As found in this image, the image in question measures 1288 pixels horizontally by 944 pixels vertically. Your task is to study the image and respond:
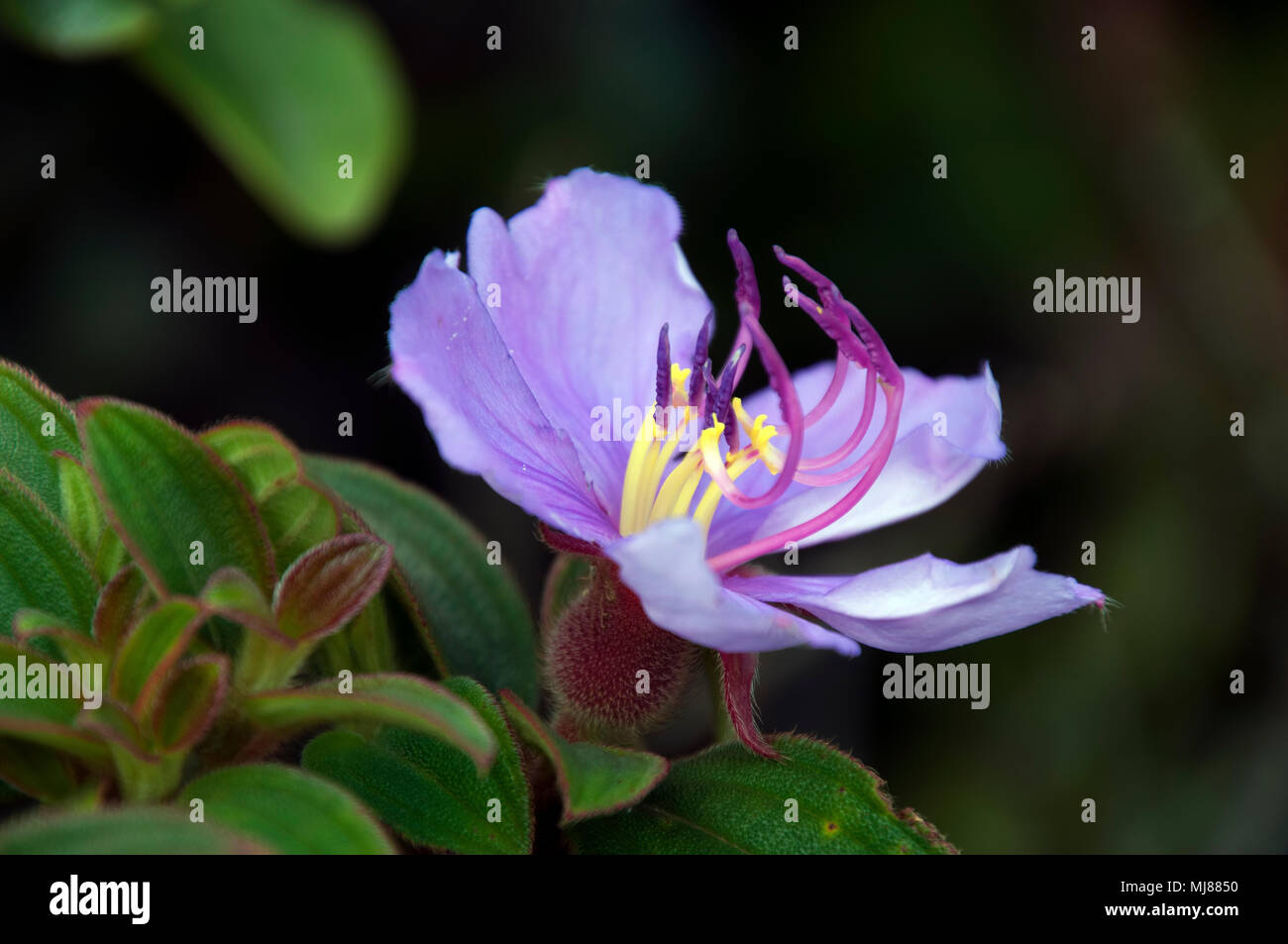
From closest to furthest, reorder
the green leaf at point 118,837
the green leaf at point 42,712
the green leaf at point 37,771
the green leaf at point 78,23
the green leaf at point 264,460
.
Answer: the green leaf at point 118,837, the green leaf at point 42,712, the green leaf at point 37,771, the green leaf at point 264,460, the green leaf at point 78,23

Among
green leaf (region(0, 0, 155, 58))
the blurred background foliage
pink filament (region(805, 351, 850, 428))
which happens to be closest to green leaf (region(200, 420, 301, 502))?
pink filament (region(805, 351, 850, 428))

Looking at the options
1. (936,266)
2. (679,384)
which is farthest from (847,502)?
(936,266)

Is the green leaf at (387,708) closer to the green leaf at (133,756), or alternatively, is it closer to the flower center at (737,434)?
the green leaf at (133,756)

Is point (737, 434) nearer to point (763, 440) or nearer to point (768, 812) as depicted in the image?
point (763, 440)

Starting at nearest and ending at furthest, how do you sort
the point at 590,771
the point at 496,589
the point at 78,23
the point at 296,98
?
the point at 590,771, the point at 496,589, the point at 78,23, the point at 296,98

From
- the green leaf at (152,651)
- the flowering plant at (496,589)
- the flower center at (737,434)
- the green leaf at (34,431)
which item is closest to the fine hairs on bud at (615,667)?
the flowering plant at (496,589)
